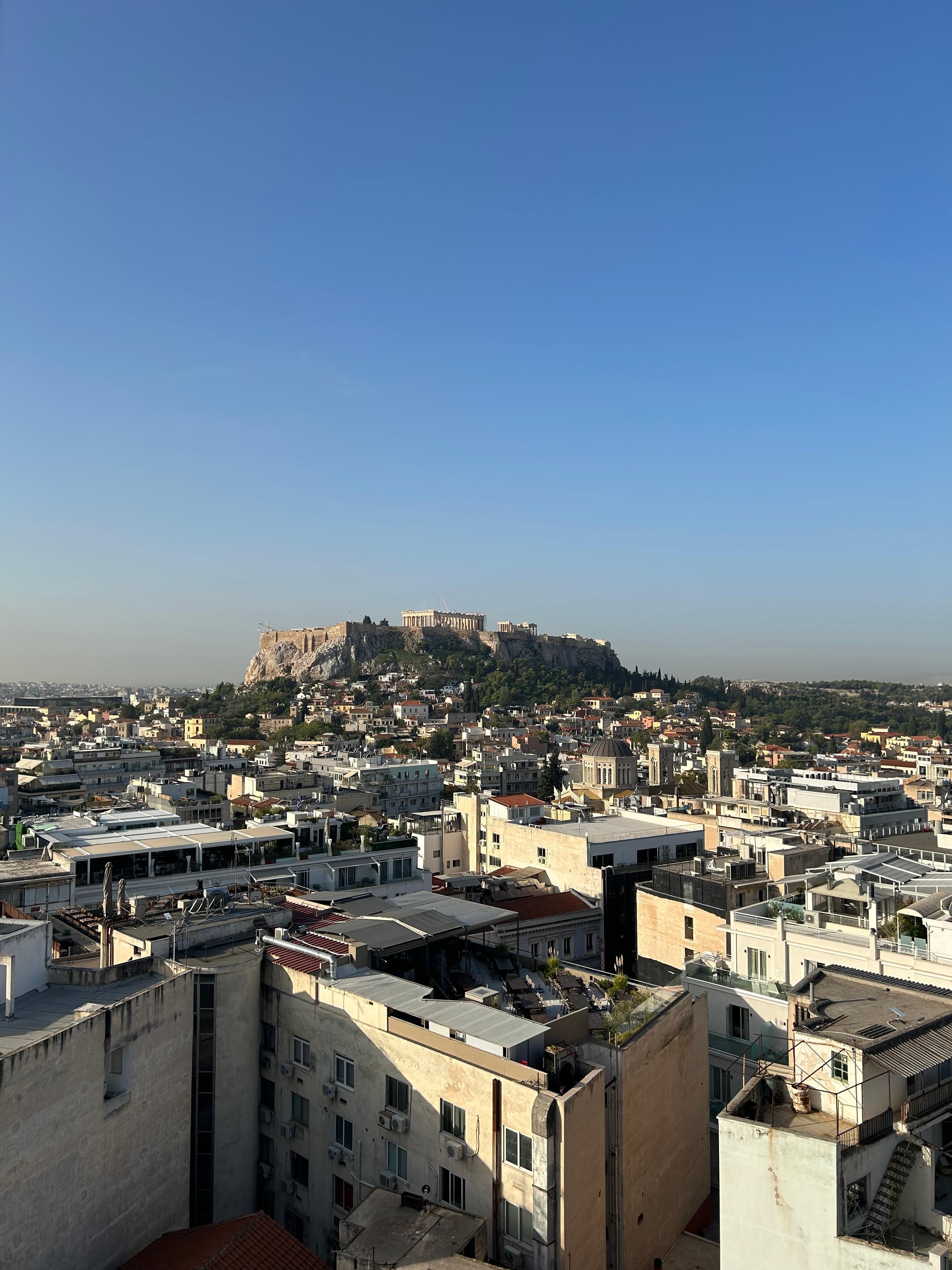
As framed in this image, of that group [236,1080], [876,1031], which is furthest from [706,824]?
[236,1080]

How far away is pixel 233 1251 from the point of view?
443 inches

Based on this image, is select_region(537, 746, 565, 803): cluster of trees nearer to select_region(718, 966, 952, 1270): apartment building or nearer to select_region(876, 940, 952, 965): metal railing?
select_region(876, 940, 952, 965): metal railing

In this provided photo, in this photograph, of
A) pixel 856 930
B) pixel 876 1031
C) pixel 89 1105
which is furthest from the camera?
pixel 856 930

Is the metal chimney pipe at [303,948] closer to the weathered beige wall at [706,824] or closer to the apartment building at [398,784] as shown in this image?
the weathered beige wall at [706,824]

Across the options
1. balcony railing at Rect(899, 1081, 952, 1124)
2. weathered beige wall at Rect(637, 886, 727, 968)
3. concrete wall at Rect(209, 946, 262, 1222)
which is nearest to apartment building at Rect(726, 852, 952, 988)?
weathered beige wall at Rect(637, 886, 727, 968)

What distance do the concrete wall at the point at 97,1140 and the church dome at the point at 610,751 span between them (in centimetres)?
5979

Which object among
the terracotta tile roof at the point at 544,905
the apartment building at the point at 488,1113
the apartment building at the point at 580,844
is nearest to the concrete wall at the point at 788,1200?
the apartment building at the point at 488,1113

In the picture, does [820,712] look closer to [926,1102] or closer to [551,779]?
[551,779]

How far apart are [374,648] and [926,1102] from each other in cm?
15733

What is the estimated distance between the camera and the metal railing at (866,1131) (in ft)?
33.3

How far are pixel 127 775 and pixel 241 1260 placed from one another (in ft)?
182

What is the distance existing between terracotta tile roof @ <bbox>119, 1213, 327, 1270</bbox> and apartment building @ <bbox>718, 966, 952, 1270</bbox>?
218 inches

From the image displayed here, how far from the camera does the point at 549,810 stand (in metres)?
39.8

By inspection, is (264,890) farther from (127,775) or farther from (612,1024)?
(127,775)
